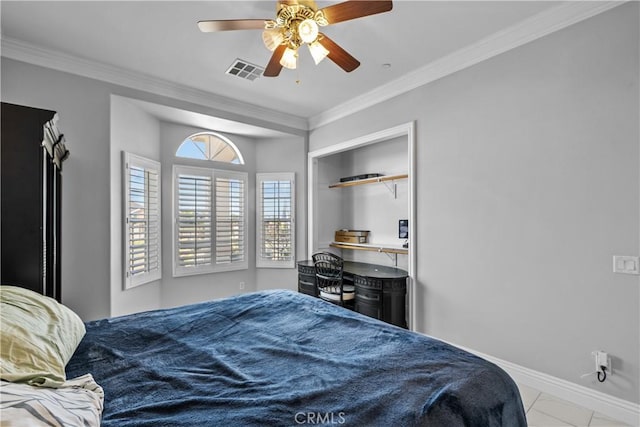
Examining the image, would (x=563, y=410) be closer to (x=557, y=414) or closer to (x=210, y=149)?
(x=557, y=414)

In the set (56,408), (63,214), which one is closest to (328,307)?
(56,408)

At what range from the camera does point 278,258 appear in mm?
4805

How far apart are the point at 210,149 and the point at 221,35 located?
2.19 metres

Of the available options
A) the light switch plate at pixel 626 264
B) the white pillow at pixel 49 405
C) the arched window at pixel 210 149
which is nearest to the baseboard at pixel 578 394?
the light switch plate at pixel 626 264

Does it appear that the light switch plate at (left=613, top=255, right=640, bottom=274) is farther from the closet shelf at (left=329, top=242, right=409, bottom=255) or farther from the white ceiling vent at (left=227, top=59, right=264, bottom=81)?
the white ceiling vent at (left=227, top=59, right=264, bottom=81)

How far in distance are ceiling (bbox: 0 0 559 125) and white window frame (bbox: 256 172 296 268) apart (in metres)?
1.58

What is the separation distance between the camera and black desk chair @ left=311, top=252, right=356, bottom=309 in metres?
3.62

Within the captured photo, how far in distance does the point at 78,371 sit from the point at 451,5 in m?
3.02

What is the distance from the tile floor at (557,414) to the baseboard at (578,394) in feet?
0.12

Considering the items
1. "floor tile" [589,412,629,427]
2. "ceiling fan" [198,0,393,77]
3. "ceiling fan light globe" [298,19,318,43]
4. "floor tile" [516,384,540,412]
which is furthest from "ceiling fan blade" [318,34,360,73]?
"floor tile" [589,412,629,427]

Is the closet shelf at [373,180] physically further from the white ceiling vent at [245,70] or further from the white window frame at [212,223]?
the white ceiling vent at [245,70]

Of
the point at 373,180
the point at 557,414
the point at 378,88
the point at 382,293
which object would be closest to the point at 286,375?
the point at 557,414

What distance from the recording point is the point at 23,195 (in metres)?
1.73
